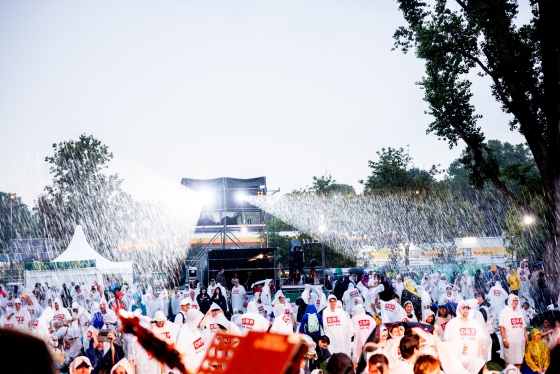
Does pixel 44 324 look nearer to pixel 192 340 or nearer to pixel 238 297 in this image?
pixel 192 340

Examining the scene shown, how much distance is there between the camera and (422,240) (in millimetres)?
45125

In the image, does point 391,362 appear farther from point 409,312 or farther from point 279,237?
point 279,237

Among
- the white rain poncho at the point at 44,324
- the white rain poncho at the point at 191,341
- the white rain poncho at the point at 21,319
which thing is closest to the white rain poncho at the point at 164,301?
the white rain poncho at the point at 21,319

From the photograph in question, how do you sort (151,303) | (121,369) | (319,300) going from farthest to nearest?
(151,303), (319,300), (121,369)

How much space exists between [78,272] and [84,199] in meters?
23.8

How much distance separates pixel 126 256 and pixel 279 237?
12.4 m

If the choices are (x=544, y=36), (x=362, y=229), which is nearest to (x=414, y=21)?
(x=544, y=36)

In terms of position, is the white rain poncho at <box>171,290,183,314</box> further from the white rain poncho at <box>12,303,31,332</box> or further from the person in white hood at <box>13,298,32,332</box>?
the white rain poncho at <box>12,303,31,332</box>

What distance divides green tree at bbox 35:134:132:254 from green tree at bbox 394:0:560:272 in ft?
107

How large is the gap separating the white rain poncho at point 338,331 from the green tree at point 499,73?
405 inches

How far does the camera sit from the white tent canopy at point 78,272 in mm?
24609

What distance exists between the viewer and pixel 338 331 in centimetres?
1232

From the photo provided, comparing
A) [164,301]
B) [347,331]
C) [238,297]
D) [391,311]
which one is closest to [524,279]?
[238,297]

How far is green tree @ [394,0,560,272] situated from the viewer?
18844mm
